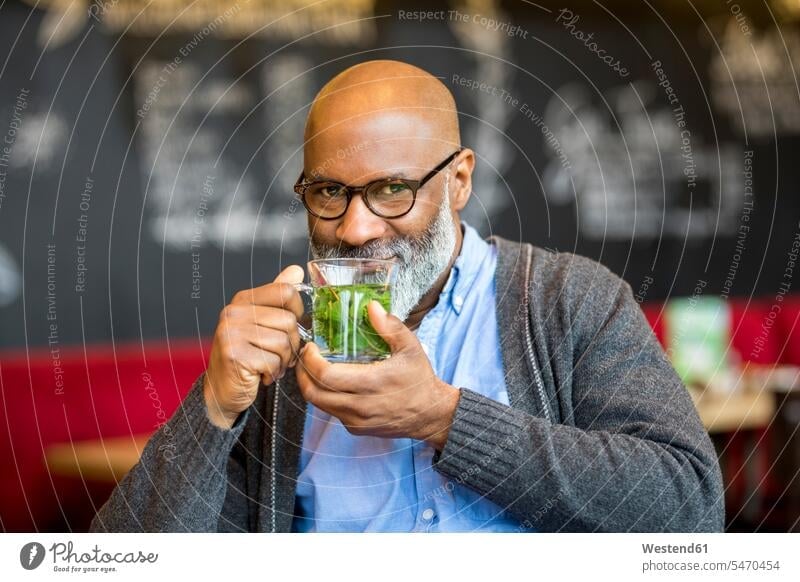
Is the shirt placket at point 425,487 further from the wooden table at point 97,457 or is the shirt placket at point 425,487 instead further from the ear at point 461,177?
the wooden table at point 97,457

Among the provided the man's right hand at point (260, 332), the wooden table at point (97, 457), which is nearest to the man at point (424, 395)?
the man's right hand at point (260, 332)

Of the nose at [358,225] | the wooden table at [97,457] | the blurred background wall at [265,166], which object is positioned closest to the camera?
the nose at [358,225]

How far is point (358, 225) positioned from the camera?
0.97 metres

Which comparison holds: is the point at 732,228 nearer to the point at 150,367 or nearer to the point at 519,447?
the point at 150,367

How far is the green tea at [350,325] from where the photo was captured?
2.79ft

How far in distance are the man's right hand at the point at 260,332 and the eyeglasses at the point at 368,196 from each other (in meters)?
0.11

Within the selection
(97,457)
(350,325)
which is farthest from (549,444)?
(97,457)

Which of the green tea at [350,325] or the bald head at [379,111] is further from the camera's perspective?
the bald head at [379,111]

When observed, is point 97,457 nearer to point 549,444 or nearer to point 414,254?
point 414,254

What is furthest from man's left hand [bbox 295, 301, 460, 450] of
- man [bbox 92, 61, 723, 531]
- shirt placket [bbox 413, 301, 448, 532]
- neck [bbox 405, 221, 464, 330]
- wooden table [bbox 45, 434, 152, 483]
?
wooden table [bbox 45, 434, 152, 483]

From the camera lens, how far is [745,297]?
291 centimetres

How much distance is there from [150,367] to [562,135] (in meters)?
1.18

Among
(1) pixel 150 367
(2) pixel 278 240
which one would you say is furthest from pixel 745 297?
(1) pixel 150 367

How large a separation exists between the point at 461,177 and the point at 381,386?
1.14ft
